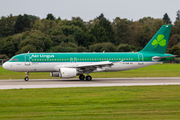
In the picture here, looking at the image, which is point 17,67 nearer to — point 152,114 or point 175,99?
point 175,99

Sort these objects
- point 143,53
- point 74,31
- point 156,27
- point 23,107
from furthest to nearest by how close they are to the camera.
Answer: point 156,27
point 74,31
point 143,53
point 23,107

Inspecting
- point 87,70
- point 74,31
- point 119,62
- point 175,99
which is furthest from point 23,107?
point 74,31

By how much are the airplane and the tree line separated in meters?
47.8

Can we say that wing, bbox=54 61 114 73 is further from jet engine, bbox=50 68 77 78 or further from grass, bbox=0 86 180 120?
grass, bbox=0 86 180 120

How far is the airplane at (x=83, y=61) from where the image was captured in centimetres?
3356

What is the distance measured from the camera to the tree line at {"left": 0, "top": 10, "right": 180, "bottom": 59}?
88688mm

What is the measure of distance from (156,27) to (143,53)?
9273 centimetres

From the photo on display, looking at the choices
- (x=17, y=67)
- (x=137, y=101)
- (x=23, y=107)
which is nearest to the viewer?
(x=23, y=107)

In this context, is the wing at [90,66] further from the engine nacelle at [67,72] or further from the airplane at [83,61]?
the engine nacelle at [67,72]

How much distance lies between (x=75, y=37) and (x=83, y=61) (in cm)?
7240

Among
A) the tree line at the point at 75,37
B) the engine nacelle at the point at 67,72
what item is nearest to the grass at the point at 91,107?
the engine nacelle at the point at 67,72

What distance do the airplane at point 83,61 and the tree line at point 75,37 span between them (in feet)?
157

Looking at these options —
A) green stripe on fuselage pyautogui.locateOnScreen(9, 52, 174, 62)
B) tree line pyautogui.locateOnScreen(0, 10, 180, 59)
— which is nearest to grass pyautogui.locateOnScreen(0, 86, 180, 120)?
green stripe on fuselage pyautogui.locateOnScreen(9, 52, 174, 62)

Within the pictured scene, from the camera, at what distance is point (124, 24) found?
130125 millimetres
